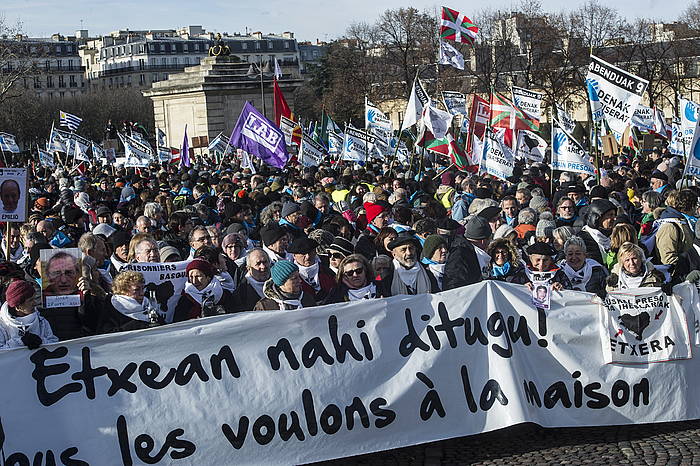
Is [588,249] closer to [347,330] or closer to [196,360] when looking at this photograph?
[347,330]

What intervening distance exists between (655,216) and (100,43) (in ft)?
477

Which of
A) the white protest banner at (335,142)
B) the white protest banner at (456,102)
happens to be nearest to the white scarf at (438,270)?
the white protest banner at (456,102)

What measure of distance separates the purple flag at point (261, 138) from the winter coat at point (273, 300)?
11.5 meters

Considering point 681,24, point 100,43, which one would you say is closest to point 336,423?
point 681,24

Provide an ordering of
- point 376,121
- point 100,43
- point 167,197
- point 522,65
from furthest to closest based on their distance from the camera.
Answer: point 100,43 < point 522,65 < point 376,121 < point 167,197

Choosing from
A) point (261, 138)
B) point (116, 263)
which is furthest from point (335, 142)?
point (116, 263)

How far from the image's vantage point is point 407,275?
8.21 m

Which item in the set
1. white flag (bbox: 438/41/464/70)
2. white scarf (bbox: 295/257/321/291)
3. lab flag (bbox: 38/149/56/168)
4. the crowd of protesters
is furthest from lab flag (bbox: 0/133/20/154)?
white scarf (bbox: 295/257/321/291)

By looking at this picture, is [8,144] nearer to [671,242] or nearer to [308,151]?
[308,151]

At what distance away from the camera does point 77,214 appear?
12852 mm

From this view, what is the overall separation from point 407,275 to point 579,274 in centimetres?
134

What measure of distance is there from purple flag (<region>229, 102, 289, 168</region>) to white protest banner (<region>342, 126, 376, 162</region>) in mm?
4543

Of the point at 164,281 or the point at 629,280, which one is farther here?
the point at 164,281

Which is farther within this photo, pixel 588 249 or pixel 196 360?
pixel 588 249
